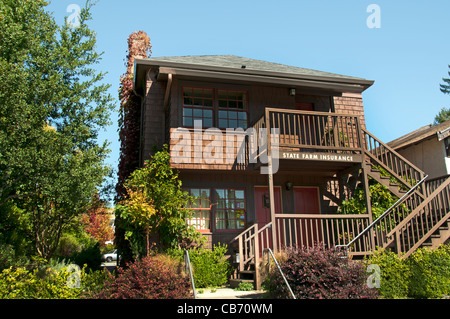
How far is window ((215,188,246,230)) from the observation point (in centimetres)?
1248

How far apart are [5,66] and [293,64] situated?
37.2 feet

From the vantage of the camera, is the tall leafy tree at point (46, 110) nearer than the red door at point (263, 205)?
Yes

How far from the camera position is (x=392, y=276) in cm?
835

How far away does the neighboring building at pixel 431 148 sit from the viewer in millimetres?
13021

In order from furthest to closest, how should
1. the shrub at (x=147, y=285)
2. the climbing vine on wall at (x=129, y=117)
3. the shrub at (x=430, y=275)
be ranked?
the climbing vine on wall at (x=129, y=117)
the shrub at (x=430, y=275)
the shrub at (x=147, y=285)

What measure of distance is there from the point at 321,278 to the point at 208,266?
4.58m

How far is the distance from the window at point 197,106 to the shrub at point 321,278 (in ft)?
21.0

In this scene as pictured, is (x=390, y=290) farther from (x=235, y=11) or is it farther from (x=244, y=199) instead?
(x=235, y=11)

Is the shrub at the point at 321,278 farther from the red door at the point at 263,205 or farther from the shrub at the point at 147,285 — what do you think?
the red door at the point at 263,205

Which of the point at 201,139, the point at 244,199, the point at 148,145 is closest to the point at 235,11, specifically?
the point at 201,139

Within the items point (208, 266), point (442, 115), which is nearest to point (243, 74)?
point (208, 266)

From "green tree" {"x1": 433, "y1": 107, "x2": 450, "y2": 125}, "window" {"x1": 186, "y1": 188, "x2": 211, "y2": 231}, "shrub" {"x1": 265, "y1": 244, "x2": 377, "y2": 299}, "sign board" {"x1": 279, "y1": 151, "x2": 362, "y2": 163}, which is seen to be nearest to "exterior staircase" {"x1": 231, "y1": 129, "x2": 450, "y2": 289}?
"sign board" {"x1": 279, "y1": 151, "x2": 362, "y2": 163}

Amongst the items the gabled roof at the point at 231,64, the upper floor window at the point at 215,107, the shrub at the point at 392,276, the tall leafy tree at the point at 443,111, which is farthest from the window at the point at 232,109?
the tall leafy tree at the point at 443,111
